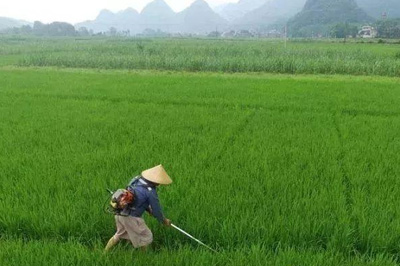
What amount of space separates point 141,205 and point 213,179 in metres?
1.43

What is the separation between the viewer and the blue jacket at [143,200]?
2.34 m

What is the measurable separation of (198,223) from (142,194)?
0.63 metres

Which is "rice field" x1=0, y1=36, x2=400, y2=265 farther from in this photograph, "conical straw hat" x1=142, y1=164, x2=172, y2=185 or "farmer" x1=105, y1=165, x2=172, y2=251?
"conical straw hat" x1=142, y1=164, x2=172, y2=185

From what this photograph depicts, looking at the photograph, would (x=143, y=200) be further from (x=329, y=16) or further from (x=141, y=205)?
(x=329, y=16)

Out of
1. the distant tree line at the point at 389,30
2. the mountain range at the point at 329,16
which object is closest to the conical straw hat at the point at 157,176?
the distant tree line at the point at 389,30

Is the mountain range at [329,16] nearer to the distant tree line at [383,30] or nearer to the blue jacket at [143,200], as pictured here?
the distant tree line at [383,30]

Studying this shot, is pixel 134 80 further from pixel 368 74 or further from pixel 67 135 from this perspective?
pixel 368 74

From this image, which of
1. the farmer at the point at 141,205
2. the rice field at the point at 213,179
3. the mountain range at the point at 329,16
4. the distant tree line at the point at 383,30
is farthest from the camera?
the mountain range at the point at 329,16

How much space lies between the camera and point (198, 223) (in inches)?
110

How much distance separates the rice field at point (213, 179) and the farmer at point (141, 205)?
11 cm

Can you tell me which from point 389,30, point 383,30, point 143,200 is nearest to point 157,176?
point 143,200

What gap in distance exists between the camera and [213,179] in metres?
3.69

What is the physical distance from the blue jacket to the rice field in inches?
10.6

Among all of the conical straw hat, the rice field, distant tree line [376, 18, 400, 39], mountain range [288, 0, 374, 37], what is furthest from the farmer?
mountain range [288, 0, 374, 37]
